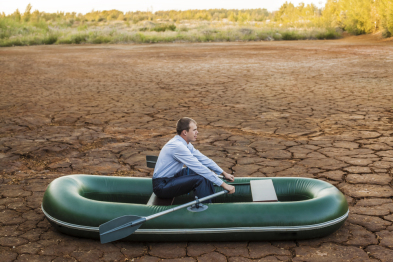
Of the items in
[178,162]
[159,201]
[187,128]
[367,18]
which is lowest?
[159,201]

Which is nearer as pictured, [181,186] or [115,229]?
[115,229]

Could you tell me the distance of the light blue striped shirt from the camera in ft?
11.4

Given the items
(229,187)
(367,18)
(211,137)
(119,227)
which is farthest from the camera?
(367,18)

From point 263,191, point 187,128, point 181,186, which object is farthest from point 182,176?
point 263,191

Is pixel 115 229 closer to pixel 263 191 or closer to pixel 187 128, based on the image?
pixel 187 128

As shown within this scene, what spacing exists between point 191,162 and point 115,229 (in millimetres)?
876

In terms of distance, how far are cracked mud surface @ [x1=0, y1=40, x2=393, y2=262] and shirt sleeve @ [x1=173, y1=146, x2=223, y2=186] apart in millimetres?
585

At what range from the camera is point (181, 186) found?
11.6 feet

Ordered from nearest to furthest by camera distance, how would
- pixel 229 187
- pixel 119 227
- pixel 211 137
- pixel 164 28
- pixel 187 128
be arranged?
pixel 119 227, pixel 229 187, pixel 187 128, pixel 211 137, pixel 164 28

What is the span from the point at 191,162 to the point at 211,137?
112 inches

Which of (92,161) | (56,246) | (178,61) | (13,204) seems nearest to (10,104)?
(92,161)

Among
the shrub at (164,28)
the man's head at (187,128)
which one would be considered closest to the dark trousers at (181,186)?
the man's head at (187,128)

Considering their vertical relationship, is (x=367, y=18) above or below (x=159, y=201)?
above

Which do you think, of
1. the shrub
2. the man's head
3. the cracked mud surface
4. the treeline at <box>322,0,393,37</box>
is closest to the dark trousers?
the man's head
